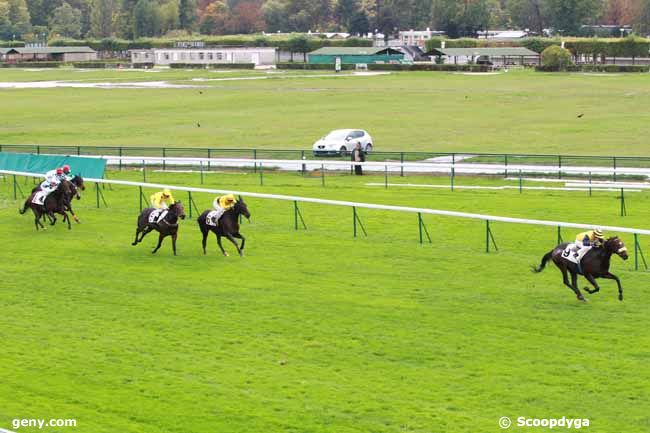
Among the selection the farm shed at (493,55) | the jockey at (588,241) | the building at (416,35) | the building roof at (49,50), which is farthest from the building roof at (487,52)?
the jockey at (588,241)

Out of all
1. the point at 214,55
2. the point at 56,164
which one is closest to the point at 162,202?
the point at 56,164

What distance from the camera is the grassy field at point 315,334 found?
47.9 ft

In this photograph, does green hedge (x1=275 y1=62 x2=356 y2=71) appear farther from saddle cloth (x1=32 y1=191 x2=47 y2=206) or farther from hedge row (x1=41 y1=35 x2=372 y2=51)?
saddle cloth (x1=32 y1=191 x2=47 y2=206)

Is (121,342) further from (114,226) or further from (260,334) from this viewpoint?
(114,226)

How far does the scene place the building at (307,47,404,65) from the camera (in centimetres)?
14750

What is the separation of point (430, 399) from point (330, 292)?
6335 mm

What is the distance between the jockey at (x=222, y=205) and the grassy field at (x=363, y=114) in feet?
86.8

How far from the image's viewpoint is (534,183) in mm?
36188

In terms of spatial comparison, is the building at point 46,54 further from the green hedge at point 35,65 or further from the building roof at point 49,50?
the green hedge at point 35,65

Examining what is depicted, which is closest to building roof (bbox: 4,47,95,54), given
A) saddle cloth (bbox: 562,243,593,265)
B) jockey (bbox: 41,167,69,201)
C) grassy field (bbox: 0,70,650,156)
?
grassy field (bbox: 0,70,650,156)

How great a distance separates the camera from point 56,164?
3669cm

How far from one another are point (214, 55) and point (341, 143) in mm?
111378

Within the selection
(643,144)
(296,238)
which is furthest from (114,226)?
(643,144)

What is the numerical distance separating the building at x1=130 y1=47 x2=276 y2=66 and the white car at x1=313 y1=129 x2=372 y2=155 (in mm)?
104206
